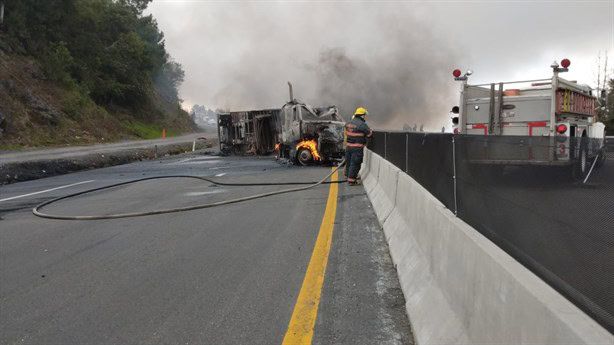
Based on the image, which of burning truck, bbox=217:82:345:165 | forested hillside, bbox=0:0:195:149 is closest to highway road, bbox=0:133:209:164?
forested hillside, bbox=0:0:195:149

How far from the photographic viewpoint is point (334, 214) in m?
7.23

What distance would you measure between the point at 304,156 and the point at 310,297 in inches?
474

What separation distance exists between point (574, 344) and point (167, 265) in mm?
4028

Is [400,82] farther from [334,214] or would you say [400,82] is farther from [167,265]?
[167,265]

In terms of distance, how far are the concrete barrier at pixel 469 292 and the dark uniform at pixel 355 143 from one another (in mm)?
5555

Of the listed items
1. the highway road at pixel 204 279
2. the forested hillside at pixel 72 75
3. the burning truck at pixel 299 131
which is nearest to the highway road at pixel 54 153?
the forested hillside at pixel 72 75

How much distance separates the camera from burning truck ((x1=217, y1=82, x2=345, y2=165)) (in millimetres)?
Answer: 15250

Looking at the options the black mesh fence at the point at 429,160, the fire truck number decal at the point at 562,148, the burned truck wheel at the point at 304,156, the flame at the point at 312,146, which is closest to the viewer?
the fire truck number decal at the point at 562,148

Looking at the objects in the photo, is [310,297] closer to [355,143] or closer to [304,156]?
[355,143]

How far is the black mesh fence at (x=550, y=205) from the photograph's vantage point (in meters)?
1.86

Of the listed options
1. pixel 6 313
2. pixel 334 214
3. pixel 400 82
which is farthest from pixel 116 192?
pixel 400 82

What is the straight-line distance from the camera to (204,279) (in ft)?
14.2

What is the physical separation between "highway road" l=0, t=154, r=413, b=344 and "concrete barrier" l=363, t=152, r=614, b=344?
25 cm

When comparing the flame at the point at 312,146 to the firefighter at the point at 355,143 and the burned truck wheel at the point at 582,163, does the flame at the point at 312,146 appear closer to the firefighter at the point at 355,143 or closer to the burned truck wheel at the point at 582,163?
the firefighter at the point at 355,143
